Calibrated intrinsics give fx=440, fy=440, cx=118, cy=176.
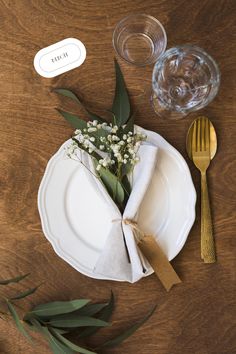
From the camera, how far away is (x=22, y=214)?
29.9 inches

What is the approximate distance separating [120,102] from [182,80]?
13 cm

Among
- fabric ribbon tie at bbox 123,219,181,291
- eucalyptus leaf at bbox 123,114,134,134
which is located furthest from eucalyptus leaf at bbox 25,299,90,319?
eucalyptus leaf at bbox 123,114,134,134

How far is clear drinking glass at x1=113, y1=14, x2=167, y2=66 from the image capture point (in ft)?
2.56

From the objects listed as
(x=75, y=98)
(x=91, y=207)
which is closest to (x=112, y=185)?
(x=91, y=207)

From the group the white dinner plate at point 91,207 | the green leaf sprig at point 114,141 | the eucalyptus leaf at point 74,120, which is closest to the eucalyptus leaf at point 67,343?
the white dinner plate at point 91,207

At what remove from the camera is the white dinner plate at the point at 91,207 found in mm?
736

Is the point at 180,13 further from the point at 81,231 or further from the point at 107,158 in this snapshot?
the point at 81,231

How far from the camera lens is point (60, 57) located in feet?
2.55

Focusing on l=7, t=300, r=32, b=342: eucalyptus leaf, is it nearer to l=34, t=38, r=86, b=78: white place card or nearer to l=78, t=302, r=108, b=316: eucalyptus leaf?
l=78, t=302, r=108, b=316: eucalyptus leaf

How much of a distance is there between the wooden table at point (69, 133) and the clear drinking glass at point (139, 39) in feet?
0.05

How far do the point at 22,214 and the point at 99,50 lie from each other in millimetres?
319

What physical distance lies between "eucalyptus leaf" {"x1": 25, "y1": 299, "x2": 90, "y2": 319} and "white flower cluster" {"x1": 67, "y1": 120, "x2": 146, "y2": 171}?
0.72 ft

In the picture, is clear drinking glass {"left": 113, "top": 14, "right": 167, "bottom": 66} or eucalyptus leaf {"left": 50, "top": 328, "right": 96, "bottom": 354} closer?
eucalyptus leaf {"left": 50, "top": 328, "right": 96, "bottom": 354}

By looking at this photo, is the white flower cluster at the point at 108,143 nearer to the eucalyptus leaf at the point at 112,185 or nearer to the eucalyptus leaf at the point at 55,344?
the eucalyptus leaf at the point at 112,185
